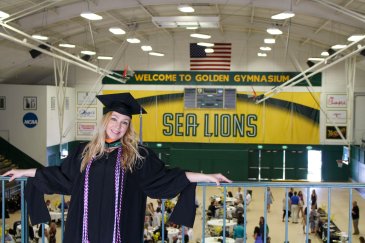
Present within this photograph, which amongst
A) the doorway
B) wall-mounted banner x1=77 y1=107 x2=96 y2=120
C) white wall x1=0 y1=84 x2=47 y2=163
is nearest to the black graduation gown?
white wall x1=0 y1=84 x2=47 y2=163

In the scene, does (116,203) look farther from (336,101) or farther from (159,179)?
(336,101)

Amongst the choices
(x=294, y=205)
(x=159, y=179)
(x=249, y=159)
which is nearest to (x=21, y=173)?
(x=159, y=179)

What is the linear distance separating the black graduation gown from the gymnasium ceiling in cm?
1320

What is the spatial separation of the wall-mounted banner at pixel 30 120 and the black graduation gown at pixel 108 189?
25.1m

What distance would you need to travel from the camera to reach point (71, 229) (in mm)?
3838

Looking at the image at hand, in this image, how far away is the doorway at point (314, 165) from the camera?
3136 cm

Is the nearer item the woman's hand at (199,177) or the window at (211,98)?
the woman's hand at (199,177)

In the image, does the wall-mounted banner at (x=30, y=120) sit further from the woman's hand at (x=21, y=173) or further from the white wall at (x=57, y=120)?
the woman's hand at (x=21, y=173)

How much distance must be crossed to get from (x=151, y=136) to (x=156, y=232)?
16726 mm

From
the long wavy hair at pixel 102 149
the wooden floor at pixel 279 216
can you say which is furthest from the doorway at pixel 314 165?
the long wavy hair at pixel 102 149

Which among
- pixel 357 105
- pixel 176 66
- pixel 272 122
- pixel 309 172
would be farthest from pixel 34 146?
pixel 357 105

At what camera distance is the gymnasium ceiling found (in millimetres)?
17875

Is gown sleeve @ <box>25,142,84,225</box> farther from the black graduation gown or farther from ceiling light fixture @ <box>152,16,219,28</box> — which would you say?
ceiling light fixture @ <box>152,16,219,28</box>

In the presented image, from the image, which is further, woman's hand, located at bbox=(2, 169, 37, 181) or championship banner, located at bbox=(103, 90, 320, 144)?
championship banner, located at bbox=(103, 90, 320, 144)
